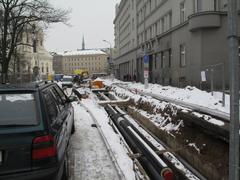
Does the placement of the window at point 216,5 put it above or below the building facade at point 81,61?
below

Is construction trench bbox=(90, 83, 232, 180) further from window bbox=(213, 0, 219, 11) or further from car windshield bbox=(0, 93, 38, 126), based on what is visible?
window bbox=(213, 0, 219, 11)

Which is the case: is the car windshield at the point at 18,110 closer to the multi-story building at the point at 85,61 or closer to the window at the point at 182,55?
the window at the point at 182,55

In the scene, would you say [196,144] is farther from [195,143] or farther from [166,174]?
[166,174]

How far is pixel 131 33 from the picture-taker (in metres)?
62.8

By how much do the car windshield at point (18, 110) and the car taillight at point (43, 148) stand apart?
25 cm

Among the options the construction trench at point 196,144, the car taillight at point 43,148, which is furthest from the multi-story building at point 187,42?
the car taillight at point 43,148

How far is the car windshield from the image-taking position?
176 inches

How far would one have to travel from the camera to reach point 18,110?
4.68m

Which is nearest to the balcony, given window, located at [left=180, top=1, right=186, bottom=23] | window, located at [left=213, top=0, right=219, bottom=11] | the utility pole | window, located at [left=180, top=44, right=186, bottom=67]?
window, located at [left=213, top=0, right=219, bottom=11]

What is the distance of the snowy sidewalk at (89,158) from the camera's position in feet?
19.5

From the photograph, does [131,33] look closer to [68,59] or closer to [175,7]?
[175,7]

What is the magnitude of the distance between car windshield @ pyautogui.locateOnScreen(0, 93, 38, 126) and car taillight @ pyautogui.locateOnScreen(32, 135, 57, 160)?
0.83ft

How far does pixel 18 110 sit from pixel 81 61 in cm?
16128

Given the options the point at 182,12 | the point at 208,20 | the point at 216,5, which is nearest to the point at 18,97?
the point at 208,20
